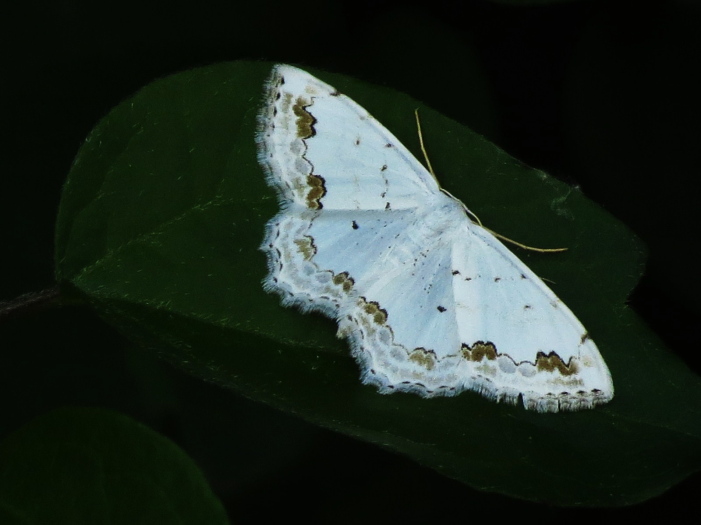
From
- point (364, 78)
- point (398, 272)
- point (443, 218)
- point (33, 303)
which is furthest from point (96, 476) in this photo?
point (364, 78)

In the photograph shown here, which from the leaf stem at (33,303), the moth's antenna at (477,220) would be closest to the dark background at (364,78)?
the moth's antenna at (477,220)

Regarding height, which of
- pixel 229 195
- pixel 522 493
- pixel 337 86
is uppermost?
pixel 337 86

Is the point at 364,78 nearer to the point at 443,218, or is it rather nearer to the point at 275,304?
the point at 443,218

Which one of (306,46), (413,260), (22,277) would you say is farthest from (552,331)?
(22,277)

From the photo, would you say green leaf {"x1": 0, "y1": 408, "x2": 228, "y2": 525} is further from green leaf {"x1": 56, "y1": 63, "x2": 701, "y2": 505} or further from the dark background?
the dark background

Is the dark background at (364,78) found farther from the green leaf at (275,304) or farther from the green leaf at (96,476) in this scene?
the green leaf at (96,476)

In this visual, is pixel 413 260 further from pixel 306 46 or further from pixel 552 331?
pixel 306 46
